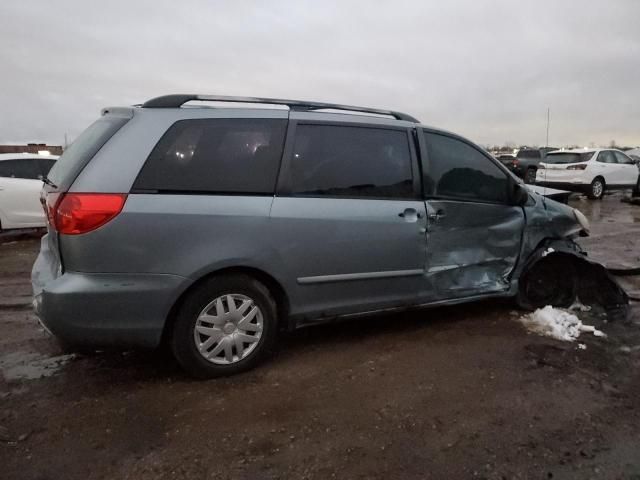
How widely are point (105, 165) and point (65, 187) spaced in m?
0.26

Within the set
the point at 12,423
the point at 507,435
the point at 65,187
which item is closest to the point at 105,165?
the point at 65,187

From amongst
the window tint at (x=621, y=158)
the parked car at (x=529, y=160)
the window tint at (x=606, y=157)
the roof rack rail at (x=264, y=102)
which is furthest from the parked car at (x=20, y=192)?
the parked car at (x=529, y=160)

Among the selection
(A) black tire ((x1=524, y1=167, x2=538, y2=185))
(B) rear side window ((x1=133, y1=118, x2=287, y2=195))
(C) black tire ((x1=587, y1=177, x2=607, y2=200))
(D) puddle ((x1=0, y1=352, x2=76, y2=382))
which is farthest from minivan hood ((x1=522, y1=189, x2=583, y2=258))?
(A) black tire ((x1=524, y1=167, x2=538, y2=185))

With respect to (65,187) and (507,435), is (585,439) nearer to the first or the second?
(507,435)

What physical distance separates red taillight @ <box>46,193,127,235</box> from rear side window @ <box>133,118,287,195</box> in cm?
16

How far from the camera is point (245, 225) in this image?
3021 mm

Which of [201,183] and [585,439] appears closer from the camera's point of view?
[585,439]

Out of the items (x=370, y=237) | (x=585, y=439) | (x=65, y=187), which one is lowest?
(x=585, y=439)

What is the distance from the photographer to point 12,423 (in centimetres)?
266

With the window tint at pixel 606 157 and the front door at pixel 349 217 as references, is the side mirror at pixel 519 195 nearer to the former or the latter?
the front door at pixel 349 217

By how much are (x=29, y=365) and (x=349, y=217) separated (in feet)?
8.03

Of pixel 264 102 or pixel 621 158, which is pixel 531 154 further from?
pixel 264 102

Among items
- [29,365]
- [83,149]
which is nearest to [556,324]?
[83,149]

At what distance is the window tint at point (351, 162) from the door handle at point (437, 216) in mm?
210
